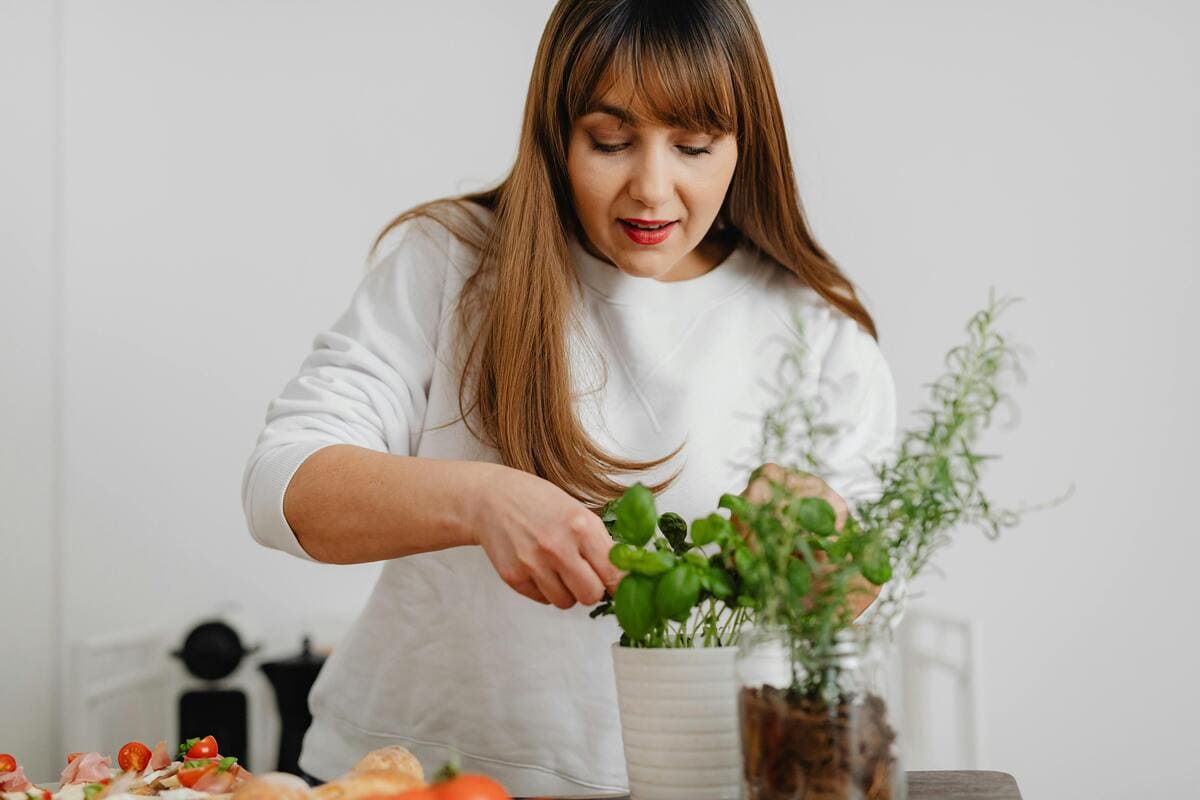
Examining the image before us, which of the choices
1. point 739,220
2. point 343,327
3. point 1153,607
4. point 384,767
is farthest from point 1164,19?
point 384,767

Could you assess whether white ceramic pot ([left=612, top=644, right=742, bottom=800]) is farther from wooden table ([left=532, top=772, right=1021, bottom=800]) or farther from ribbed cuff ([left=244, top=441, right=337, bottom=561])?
ribbed cuff ([left=244, top=441, right=337, bottom=561])

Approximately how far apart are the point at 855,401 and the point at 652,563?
685 millimetres

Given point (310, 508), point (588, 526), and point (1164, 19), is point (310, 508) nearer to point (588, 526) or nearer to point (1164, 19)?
point (588, 526)

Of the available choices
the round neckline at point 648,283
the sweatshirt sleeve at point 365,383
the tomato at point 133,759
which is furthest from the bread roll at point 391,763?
A: the round neckline at point 648,283

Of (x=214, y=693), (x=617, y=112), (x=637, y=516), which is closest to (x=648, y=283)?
(x=617, y=112)

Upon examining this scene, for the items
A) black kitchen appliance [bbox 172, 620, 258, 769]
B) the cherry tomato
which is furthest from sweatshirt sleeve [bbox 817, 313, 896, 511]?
black kitchen appliance [bbox 172, 620, 258, 769]

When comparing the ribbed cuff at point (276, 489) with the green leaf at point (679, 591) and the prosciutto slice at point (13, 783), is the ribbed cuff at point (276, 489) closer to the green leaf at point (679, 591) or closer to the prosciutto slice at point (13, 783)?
the prosciutto slice at point (13, 783)

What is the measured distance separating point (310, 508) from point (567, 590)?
0.86 ft

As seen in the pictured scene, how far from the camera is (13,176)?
8.61 ft

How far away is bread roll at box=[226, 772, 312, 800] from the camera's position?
2.13 feet

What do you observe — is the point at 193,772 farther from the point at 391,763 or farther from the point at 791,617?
the point at 791,617

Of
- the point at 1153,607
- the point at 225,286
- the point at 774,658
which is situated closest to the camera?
the point at 774,658


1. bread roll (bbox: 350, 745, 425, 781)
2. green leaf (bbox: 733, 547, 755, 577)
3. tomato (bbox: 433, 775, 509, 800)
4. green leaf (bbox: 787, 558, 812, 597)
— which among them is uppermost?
green leaf (bbox: 733, 547, 755, 577)

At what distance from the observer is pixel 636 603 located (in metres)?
0.74
